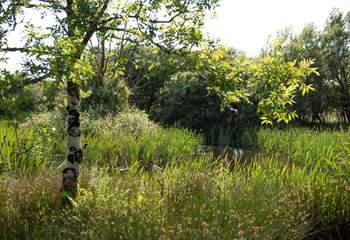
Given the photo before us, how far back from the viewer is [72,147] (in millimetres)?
3844

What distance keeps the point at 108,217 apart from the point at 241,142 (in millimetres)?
9096

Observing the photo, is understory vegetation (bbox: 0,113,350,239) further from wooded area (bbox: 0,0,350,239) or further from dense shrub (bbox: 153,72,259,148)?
dense shrub (bbox: 153,72,259,148)

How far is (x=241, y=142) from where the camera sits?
38.7ft

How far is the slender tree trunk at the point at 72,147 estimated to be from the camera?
3.81 m

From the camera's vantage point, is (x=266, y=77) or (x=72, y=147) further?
(x=72, y=147)

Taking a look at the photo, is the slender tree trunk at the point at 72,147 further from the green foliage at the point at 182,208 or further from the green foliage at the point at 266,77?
the green foliage at the point at 266,77

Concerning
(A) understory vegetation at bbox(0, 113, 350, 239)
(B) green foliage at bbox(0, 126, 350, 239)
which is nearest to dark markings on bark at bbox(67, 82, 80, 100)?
(A) understory vegetation at bbox(0, 113, 350, 239)

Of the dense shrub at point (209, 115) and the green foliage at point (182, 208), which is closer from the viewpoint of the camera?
the green foliage at point (182, 208)

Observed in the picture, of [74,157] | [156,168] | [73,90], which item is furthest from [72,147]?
[156,168]

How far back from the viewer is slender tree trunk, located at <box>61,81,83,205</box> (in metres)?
3.81

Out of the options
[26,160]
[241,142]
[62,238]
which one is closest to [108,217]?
[62,238]

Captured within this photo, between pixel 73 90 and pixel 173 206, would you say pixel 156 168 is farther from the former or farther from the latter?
pixel 73 90

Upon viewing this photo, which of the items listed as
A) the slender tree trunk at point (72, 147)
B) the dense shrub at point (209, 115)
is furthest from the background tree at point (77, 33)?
the dense shrub at point (209, 115)

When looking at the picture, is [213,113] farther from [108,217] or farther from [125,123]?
[108,217]
